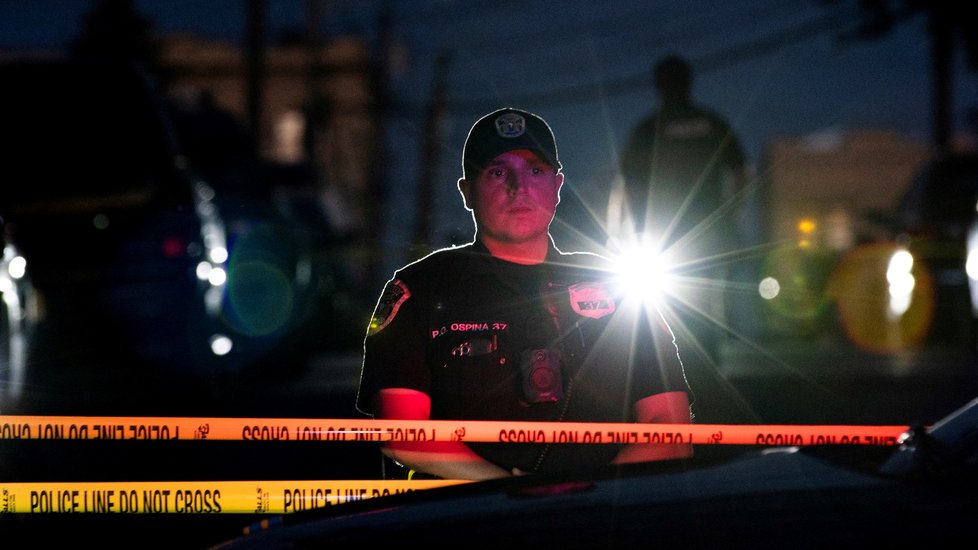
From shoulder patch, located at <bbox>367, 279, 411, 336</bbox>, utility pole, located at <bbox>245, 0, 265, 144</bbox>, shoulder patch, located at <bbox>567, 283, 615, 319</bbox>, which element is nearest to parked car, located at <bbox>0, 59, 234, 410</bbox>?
shoulder patch, located at <bbox>367, 279, 411, 336</bbox>

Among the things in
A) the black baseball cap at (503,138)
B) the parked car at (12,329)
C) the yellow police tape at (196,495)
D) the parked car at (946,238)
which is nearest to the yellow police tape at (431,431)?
the yellow police tape at (196,495)

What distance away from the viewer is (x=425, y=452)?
11.7 ft

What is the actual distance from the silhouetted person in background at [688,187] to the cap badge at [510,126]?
165 inches

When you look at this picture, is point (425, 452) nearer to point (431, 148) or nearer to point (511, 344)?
point (511, 344)

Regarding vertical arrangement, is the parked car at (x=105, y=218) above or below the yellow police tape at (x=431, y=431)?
above

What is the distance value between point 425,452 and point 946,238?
1219 cm

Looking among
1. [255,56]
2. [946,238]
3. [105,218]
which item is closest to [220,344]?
[105,218]

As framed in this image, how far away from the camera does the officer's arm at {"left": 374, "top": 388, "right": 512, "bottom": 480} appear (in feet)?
11.7

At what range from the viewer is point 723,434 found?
404 centimetres

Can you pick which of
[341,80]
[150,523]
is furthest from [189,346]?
[341,80]

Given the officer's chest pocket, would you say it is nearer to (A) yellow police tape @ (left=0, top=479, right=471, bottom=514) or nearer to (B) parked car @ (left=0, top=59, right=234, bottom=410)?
→ (A) yellow police tape @ (left=0, top=479, right=471, bottom=514)

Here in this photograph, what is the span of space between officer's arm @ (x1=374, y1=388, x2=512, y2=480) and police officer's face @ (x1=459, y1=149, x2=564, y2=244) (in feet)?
1.38

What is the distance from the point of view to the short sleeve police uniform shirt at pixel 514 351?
11.8 ft

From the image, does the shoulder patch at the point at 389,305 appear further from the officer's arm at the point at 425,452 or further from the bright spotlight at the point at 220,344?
A: the bright spotlight at the point at 220,344
